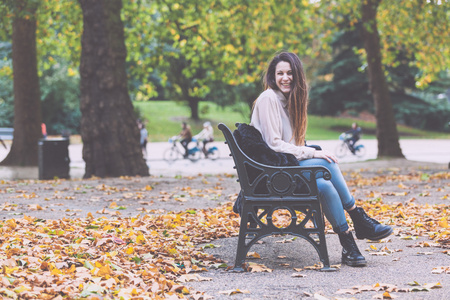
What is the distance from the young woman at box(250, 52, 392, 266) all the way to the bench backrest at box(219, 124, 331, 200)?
0.16 metres

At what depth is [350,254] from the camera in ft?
15.5

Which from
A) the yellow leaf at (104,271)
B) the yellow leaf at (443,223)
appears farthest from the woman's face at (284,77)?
the yellow leaf at (443,223)

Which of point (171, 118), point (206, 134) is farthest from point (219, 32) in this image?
point (171, 118)

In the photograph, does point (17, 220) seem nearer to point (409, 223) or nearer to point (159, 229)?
point (159, 229)

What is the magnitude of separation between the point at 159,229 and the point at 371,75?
16.2m

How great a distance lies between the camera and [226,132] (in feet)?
14.8

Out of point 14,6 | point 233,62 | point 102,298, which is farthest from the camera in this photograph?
point 233,62

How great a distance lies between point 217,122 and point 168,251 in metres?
43.8

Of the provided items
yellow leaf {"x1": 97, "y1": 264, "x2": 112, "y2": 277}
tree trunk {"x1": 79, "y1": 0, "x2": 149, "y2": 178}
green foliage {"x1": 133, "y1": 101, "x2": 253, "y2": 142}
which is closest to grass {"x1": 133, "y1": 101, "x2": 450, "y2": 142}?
green foliage {"x1": 133, "y1": 101, "x2": 253, "y2": 142}

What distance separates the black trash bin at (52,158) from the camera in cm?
1356

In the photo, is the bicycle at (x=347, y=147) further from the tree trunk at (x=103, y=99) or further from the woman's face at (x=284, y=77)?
the woman's face at (x=284, y=77)

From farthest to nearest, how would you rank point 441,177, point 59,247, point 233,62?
point 233,62
point 441,177
point 59,247

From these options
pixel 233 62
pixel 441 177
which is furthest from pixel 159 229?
pixel 233 62

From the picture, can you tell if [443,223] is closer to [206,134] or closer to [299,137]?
[299,137]
